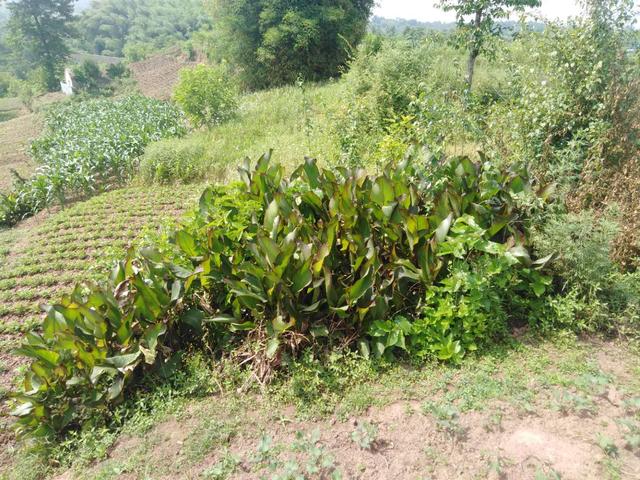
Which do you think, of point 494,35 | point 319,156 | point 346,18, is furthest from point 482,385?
point 346,18

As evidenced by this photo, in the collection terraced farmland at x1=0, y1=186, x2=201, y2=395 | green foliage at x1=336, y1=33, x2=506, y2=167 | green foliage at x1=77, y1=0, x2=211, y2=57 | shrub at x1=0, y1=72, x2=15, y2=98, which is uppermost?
green foliage at x1=77, y1=0, x2=211, y2=57

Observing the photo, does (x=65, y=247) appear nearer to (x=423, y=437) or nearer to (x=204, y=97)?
(x=423, y=437)

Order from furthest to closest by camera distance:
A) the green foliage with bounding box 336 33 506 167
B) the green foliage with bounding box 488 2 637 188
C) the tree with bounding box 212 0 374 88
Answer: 1. the tree with bounding box 212 0 374 88
2. the green foliage with bounding box 336 33 506 167
3. the green foliage with bounding box 488 2 637 188

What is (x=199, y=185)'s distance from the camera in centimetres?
680

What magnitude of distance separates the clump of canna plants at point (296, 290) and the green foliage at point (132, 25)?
194 feet

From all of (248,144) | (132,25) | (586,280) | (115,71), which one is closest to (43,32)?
(115,71)

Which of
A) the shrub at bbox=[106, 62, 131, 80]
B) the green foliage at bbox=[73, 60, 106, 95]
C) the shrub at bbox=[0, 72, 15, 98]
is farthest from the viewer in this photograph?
the shrub at bbox=[0, 72, 15, 98]

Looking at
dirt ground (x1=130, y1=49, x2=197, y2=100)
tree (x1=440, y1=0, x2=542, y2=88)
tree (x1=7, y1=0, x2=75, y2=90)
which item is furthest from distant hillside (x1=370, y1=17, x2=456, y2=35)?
tree (x1=7, y1=0, x2=75, y2=90)

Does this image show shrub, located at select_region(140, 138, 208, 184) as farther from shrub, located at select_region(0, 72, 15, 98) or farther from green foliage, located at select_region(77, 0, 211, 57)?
green foliage, located at select_region(77, 0, 211, 57)

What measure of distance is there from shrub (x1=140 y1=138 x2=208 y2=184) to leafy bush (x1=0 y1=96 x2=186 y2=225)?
640mm

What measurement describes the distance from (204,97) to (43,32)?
35931 mm

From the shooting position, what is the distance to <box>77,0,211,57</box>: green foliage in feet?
215

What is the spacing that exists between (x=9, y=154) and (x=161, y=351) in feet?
41.5

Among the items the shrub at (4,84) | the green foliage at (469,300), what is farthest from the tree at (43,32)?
the green foliage at (469,300)
